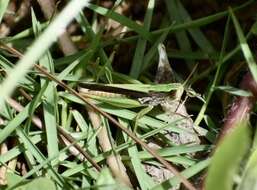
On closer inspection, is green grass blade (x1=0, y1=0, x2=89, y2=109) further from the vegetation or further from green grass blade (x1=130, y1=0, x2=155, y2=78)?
green grass blade (x1=130, y1=0, x2=155, y2=78)

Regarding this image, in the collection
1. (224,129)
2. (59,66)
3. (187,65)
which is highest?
(59,66)

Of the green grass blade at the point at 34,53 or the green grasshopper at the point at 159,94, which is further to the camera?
the green grasshopper at the point at 159,94

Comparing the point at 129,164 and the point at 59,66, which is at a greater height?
the point at 59,66

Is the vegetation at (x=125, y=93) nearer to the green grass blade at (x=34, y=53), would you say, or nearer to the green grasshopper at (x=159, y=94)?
the green grasshopper at (x=159, y=94)

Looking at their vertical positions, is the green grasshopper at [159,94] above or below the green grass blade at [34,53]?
below

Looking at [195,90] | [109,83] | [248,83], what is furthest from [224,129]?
[109,83]

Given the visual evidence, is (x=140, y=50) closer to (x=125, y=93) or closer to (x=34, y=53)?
(x=125, y=93)

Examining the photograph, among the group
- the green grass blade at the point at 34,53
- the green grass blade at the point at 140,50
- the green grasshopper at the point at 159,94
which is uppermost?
the green grass blade at the point at 34,53

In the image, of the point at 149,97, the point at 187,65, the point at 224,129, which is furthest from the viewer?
the point at 187,65

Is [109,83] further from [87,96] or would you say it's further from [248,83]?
[248,83]

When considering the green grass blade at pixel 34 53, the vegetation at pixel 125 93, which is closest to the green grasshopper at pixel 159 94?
the vegetation at pixel 125 93

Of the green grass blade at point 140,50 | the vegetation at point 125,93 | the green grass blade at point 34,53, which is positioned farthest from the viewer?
the green grass blade at point 140,50
